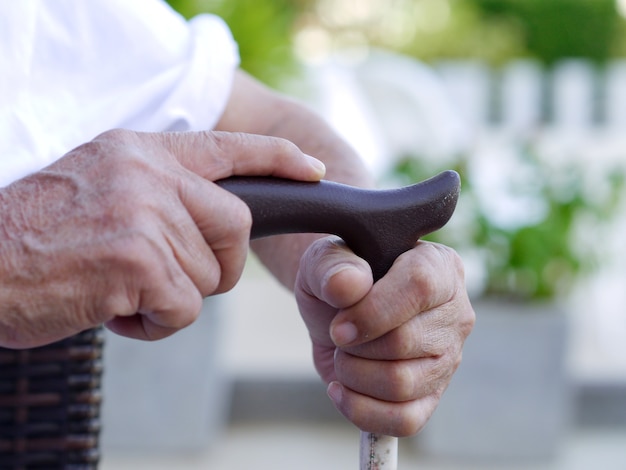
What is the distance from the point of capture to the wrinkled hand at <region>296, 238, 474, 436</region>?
2.87 feet

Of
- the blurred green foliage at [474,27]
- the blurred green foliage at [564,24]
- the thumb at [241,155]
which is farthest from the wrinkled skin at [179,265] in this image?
the blurred green foliage at [564,24]

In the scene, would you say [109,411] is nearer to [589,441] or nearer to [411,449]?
[411,449]

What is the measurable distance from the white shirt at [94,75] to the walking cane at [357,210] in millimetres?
392

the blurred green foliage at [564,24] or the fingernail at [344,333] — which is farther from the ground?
the blurred green foliage at [564,24]

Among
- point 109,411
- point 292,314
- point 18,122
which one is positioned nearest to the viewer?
point 18,122

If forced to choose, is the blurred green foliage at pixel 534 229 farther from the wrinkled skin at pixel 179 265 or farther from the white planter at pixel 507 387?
the wrinkled skin at pixel 179 265

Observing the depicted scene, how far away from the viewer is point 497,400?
3113 mm

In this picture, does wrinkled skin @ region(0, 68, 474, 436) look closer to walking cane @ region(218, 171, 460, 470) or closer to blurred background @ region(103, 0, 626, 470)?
walking cane @ region(218, 171, 460, 470)

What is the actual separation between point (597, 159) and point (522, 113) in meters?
3.04

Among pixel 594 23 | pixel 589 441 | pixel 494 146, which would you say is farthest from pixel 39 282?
pixel 594 23

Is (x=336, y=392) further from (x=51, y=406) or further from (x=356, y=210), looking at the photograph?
(x=51, y=406)

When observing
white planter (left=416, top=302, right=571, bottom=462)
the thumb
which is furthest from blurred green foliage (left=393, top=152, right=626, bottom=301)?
the thumb

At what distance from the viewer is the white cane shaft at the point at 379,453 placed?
0.94 meters

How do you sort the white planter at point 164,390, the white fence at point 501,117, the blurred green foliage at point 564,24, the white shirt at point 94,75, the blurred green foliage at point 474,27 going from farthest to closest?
the blurred green foliage at point 564,24
the blurred green foliage at point 474,27
the white fence at point 501,117
the white planter at point 164,390
the white shirt at point 94,75
